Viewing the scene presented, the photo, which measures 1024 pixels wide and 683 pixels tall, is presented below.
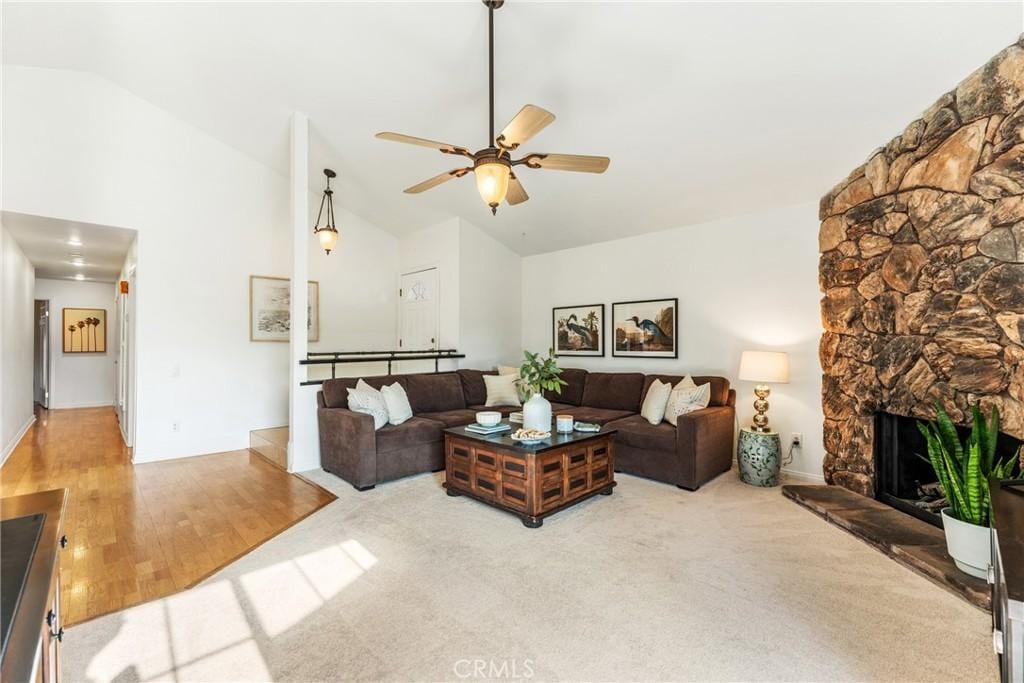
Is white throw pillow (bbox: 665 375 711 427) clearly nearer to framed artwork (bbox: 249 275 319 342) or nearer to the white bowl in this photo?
the white bowl

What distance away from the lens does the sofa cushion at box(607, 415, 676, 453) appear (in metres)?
3.92

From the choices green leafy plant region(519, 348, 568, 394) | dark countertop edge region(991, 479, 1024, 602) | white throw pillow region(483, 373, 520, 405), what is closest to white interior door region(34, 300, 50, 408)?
white throw pillow region(483, 373, 520, 405)

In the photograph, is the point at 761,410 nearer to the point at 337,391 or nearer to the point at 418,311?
the point at 337,391

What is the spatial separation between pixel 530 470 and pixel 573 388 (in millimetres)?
2657

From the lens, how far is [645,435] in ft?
13.3

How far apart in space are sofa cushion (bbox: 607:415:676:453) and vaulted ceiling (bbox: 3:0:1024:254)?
2.26 m

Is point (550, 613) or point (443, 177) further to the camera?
point (443, 177)

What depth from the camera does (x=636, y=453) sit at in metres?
4.14

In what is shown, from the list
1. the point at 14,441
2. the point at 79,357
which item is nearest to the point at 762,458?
the point at 14,441

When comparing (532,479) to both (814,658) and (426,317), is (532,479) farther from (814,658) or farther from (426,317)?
(426,317)

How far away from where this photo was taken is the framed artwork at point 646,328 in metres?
5.14

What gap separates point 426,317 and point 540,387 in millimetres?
3290

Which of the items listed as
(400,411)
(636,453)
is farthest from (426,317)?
(636,453)

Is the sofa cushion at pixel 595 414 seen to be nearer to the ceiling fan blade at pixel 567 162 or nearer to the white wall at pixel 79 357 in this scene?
the ceiling fan blade at pixel 567 162
